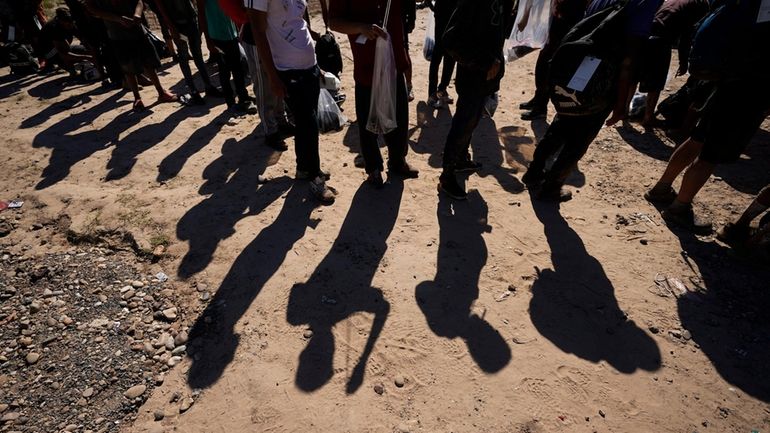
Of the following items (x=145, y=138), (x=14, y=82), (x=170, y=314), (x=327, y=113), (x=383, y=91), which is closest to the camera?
(x=170, y=314)

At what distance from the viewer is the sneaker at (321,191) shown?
3.54 meters

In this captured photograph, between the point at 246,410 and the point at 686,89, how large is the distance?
547 centimetres

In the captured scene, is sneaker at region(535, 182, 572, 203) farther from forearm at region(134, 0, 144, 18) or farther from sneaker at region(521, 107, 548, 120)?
forearm at region(134, 0, 144, 18)

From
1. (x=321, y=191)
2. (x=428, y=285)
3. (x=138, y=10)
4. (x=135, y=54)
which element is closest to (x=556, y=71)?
(x=428, y=285)

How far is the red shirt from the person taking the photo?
2871mm

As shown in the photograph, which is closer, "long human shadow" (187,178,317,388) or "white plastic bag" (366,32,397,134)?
"long human shadow" (187,178,317,388)

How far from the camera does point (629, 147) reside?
175 inches

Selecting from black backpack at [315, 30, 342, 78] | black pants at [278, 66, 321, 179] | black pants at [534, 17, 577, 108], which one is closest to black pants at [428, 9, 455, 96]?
black pants at [534, 17, 577, 108]

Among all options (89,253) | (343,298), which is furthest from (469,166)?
(89,253)

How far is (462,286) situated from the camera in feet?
9.26

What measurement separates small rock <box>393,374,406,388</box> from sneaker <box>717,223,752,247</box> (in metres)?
2.92

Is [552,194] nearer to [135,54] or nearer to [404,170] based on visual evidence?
[404,170]

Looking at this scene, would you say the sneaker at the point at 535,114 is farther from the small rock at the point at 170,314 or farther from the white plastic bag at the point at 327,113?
the small rock at the point at 170,314

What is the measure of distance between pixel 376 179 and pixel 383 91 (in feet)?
2.92
